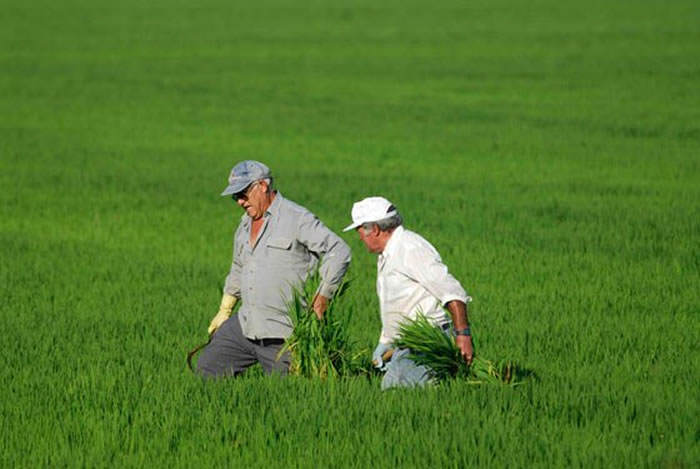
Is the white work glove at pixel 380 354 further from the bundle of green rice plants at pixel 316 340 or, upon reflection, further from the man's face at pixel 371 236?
the man's face at pixel 371 236

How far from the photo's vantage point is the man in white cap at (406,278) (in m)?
7.58

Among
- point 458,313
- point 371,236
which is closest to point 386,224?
point 371,236

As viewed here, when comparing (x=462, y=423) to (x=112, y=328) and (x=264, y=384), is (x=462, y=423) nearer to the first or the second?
(x=264, y=384)

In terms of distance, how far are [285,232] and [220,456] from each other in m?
1.57

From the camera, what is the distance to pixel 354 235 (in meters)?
16.7

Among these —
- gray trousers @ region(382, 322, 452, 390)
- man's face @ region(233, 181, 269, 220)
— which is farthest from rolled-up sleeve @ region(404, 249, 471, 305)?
man's face @ region(233, 181, 269, 220)

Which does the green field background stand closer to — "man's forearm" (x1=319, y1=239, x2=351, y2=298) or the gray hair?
"man's forearm" (x1=319, y1=239, x2=351, y2=298)

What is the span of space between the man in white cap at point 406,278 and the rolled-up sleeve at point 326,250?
0.36 m

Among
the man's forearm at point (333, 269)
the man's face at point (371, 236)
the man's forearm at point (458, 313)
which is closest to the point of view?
the man's forearm at point (458, 313)

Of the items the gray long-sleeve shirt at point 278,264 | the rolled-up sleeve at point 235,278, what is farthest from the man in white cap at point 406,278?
the rolled-up sleeve at point 235,278

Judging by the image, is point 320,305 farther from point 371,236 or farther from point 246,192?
point 246,192

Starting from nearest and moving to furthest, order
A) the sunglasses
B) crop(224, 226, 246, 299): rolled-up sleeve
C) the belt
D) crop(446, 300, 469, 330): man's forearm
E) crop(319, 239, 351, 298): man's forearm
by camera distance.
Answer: crop(446, 300, 469, 330): man's forearm < crop(319, 239, 351, 298): man's forearm < the sunglasses < the belt < crop(224, 226, 246, 299): rolled-up sleeve

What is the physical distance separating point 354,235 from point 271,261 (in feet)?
27.0

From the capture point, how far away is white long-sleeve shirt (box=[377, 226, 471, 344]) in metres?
7.61
